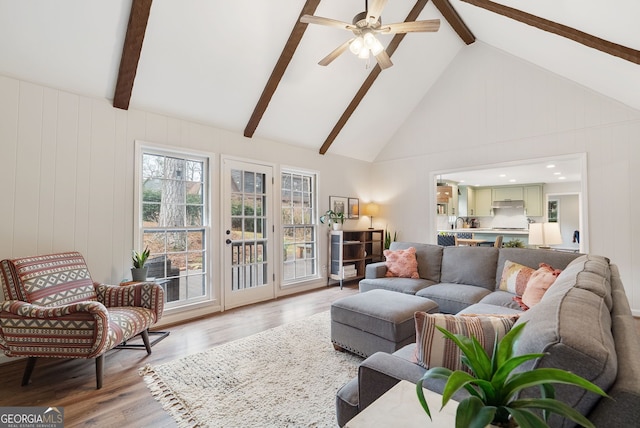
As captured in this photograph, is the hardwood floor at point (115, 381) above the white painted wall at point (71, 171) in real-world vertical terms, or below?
below

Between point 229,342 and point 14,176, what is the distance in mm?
2436

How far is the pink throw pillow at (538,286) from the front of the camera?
8.02 feet

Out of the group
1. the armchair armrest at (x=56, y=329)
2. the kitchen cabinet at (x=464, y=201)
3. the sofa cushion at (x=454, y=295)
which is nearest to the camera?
the armchair armrest at (x=56, y=329)

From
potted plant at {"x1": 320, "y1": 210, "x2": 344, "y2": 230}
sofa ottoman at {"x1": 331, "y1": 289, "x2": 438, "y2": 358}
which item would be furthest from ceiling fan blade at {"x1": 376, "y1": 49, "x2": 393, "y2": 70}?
potted plant at {"x1": 320, "y1": 210, "x2": 344, "y2": 230}

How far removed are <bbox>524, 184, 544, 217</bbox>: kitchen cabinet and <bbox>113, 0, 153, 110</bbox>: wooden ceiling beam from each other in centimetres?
961

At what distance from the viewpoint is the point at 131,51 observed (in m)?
2.88

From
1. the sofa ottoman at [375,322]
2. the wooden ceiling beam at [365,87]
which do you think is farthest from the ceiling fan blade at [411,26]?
the sofa ottoman at [375,322]

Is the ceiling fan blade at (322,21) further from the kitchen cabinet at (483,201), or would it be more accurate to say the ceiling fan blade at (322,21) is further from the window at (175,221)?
the kitchen cabinet at (483,201)

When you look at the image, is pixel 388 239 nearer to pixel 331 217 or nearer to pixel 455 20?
pixel 331 217

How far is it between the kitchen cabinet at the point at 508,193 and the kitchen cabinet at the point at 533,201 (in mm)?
143

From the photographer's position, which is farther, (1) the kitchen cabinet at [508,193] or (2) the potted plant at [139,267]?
(1) the kitchen cabinet at [508,193]

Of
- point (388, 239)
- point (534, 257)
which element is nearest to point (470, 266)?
point (534, 257)

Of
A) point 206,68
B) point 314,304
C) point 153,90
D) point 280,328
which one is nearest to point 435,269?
point 314,304

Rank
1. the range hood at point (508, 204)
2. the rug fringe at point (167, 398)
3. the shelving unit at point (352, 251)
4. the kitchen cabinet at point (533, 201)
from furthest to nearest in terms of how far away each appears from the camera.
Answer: the range hood at point (508, 204) → the kitchen cabinet at point (533, 201) → the shelving unit at point (352, 251) → the rug fringe at point (167, 398)
